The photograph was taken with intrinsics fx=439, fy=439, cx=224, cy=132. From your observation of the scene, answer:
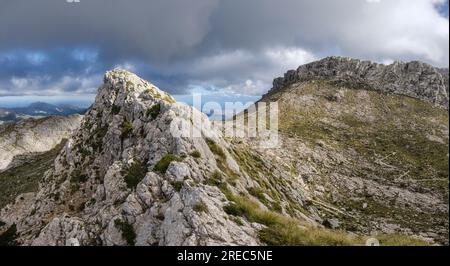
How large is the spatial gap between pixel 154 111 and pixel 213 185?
19.5m

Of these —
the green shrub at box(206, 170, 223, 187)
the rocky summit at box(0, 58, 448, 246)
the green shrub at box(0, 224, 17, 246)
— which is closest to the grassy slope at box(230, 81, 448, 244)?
the rocky summit at box(0, 58, 448, 246)

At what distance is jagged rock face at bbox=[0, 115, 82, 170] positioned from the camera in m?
168

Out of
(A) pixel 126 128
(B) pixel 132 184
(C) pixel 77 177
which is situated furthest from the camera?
(A) pixel 126 128

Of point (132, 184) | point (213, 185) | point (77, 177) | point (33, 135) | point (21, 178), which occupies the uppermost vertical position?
point (33, 135)

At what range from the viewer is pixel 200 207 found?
32.2 metres

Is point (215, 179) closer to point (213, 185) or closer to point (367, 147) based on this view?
point (213, 185)

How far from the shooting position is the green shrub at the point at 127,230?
3340cm

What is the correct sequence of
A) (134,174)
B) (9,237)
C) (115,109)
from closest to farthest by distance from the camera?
(134,174), (9,237), (115,109)

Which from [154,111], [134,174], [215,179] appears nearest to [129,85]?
[154,111]

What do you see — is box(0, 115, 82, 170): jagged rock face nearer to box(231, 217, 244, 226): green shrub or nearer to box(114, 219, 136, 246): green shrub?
box(114, 219, 136, 246): green shrub

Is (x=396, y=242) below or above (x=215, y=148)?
below
